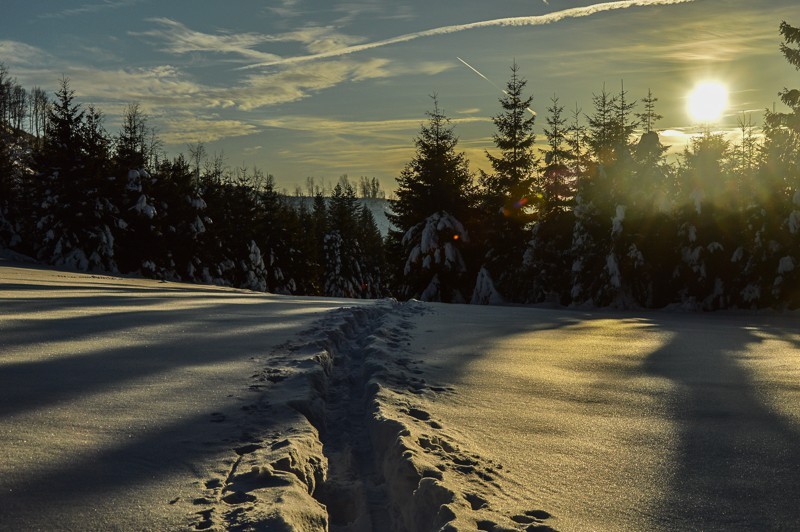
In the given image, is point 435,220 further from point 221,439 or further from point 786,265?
point 221,439

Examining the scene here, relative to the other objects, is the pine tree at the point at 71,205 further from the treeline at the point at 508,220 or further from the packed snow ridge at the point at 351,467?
the packed snow ridge at the point at 351,467

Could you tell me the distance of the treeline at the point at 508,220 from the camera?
1872 centimetres

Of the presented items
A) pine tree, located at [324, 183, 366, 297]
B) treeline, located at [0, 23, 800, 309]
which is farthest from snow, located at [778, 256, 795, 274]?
pine tree, located at [324, 183, 366, 297]

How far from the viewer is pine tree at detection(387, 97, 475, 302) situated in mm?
27391

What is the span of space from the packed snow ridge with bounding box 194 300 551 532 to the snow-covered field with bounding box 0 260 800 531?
0.5 inches

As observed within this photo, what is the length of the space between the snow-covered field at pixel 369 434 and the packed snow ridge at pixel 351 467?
12mm

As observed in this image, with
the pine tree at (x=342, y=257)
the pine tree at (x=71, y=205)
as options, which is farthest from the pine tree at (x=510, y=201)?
the pine tree at (x=342, y=257)

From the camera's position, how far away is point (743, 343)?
815 cm

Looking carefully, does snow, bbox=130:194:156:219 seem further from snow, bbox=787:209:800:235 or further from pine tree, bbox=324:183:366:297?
snow, bbox=787:209:800:235

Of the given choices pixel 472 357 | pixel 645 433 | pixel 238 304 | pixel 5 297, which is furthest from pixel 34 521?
pixel 238 304

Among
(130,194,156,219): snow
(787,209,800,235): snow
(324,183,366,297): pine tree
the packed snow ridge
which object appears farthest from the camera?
(324,183,366,297): pine tree

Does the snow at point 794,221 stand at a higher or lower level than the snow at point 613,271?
higher

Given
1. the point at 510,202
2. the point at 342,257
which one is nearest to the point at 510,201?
the point at 510,202

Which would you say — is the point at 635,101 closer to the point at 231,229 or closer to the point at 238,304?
the point at 231,229
